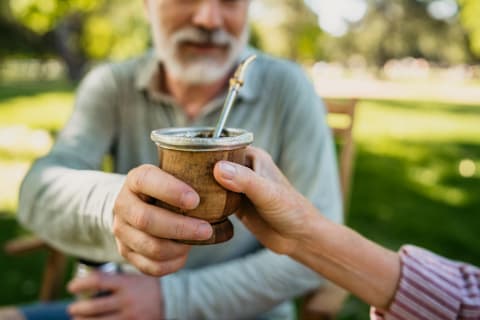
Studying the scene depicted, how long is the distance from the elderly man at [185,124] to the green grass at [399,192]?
5.89 feet

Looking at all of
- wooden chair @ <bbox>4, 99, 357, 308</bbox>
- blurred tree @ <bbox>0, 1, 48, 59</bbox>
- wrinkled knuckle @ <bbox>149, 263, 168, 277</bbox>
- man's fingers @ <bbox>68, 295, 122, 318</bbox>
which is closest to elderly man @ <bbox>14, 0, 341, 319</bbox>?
man's fingers @ <bbox>68, 295, 122, 318</bbox>

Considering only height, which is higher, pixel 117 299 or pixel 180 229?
pixel 180 229

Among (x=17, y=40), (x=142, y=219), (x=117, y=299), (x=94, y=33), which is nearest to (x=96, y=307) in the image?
(x=117, y=299)

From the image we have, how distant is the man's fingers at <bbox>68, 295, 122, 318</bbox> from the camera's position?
4.92 feet

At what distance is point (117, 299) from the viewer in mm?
1525

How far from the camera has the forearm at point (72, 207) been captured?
3.90ft

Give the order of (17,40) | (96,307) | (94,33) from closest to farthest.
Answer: (96,307)
(94,33)
(17,40)

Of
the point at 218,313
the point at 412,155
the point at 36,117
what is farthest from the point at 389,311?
the point at 36,117

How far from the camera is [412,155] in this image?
860 cm

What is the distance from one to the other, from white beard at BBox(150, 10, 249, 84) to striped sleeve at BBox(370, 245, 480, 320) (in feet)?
3.16

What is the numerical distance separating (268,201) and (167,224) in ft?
0.65

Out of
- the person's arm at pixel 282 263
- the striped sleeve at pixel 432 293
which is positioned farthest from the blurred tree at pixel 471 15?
the striped sleeve at pixel 432 293

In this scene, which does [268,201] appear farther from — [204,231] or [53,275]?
[53,275]

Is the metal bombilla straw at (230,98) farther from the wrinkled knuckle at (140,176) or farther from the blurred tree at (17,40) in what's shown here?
the blurred tree at (17,40)
